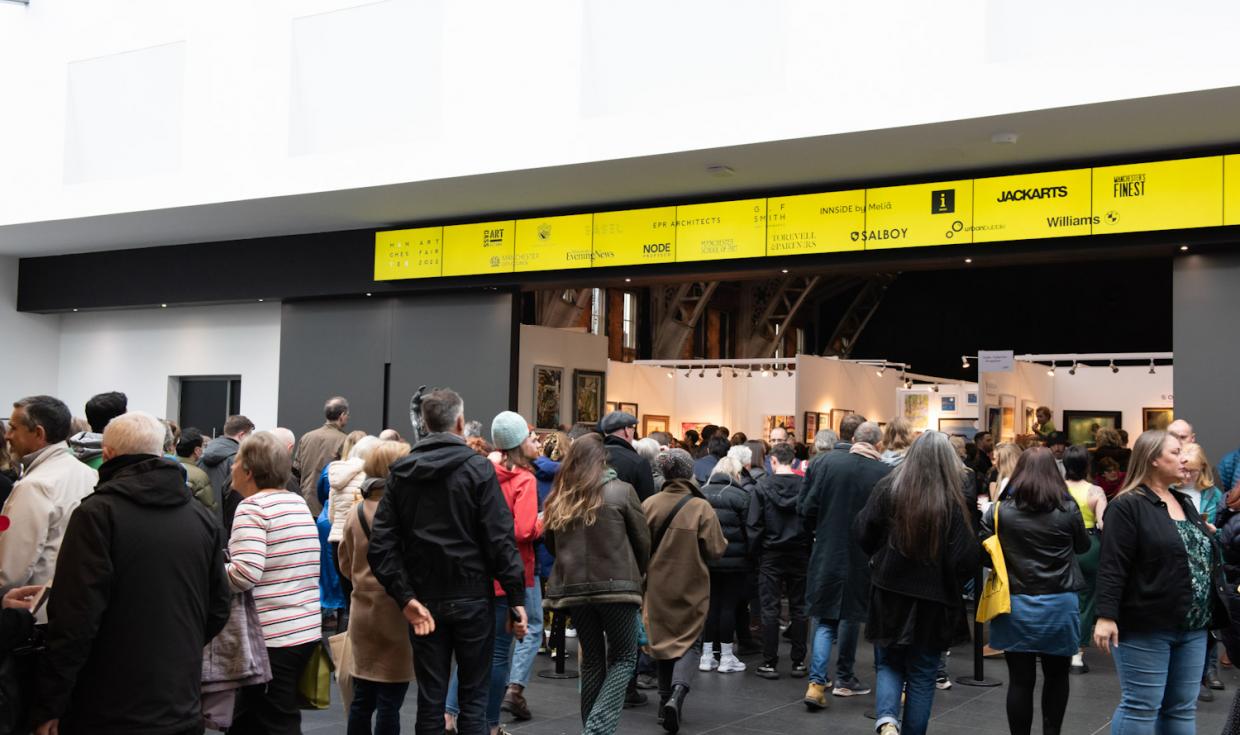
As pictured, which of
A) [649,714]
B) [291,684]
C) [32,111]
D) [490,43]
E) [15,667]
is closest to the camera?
[15,667]

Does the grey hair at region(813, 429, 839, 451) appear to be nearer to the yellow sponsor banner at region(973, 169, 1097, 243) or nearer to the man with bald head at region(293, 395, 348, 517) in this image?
the yellow sponsor banner at region(973, 169, 1097, 243)

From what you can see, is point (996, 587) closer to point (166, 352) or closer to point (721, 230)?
point (721, 230)

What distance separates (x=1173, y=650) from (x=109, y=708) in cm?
399

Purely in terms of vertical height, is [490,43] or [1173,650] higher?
[490,43]

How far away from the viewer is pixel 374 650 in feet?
15.6

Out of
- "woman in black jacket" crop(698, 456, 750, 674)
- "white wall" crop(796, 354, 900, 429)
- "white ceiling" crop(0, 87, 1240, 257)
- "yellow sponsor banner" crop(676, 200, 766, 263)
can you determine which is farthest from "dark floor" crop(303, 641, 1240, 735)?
A: "white wall" crop(796, 354, 900, 429)

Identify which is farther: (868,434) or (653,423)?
(653,423)

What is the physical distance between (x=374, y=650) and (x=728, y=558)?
10.5 feet

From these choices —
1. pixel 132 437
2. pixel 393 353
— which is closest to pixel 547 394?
pixel 393 353

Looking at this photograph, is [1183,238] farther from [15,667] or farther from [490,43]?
[15,667]

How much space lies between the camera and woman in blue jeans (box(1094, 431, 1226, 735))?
4445 mm

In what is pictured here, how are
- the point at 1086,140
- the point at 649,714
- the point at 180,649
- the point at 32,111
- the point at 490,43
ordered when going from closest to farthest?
the point at 180,649
the point at 649,714
the point at 1086,140
the point at 490,43
the point at 32,111

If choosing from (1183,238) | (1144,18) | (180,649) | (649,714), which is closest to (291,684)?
(180,649)

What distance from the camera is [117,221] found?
12.8 meters
